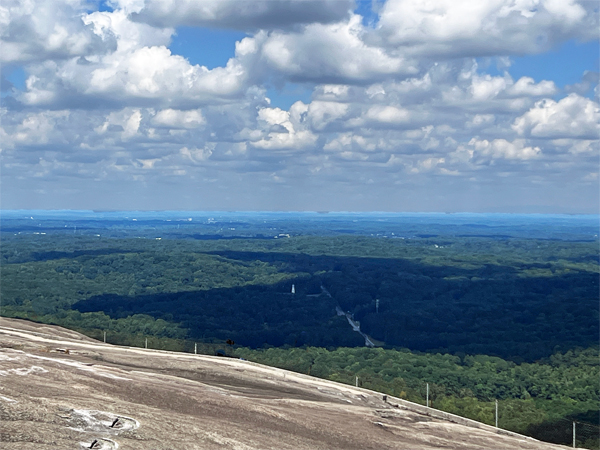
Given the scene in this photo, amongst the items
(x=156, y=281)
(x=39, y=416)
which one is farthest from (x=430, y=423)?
(x=156, y=281)

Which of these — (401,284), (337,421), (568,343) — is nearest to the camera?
(337,421)

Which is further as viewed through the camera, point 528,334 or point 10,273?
point 10,273

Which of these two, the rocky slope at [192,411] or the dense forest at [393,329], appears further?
the dense forest at [393,329]

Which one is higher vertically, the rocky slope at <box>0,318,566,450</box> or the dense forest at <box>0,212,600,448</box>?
the rocky slope at <box>0,318,566,450</box>

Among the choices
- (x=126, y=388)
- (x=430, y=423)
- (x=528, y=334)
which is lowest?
(x=528, y=334)

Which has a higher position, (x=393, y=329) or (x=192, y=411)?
(x=192, y=411)

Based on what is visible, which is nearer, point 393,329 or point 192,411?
point 192,411

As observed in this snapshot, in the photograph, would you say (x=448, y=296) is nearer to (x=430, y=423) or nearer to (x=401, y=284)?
(x=401, y=284)

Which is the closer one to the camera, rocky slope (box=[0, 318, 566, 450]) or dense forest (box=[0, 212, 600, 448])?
rocky slope (box=[0, 318, 566, 450])

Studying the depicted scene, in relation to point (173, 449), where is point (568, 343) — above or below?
below

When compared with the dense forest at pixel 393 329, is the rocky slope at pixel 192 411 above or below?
above

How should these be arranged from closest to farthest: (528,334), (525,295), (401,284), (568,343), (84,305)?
(568,343) < (528,334) < (84,305) < (525,295) < (401,284)
